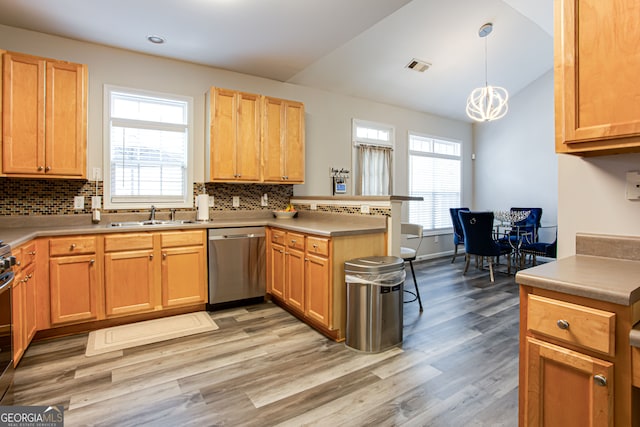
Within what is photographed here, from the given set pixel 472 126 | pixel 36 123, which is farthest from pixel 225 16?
pixel 472 126

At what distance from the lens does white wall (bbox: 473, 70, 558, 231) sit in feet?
20.1

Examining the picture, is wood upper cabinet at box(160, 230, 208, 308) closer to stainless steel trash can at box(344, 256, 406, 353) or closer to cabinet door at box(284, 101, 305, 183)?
cabinet door at box(284, 101, 305, 183)

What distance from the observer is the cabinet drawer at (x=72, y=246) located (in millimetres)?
2852

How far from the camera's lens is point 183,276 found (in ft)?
11.2

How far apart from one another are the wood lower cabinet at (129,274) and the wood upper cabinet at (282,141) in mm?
1570

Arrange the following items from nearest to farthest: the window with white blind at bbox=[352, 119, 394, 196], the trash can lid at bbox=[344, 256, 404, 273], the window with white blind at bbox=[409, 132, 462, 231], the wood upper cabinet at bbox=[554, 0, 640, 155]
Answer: the wood upper cabinet at bbox=[554, 0, 640, 155], the trash can lid at bbox=[344, 256, 404, 273], the window with white blind at bbox=[352, 119, 394, 196], the window with white blind at bbox=[409, 132, 462, 231]

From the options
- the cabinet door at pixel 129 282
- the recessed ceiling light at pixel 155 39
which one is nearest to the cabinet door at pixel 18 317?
the cabinet door at pixel 129 282

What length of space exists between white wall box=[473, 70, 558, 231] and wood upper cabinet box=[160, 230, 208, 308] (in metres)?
5.93

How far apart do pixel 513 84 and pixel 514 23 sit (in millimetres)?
1855

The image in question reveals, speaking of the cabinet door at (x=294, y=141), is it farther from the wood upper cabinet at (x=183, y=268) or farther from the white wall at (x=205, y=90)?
the wood upper cabinet at (x=183, y=268)

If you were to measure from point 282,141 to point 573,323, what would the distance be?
3.58 metres

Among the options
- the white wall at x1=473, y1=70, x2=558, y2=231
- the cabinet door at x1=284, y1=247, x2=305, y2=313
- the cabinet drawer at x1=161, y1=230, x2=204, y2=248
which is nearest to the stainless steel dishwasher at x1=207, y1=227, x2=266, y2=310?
the cabinet drawer at x1=161, y1=230, x2=204, y2=248

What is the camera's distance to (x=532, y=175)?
641cm

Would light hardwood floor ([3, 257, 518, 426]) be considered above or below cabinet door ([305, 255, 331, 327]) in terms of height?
below
